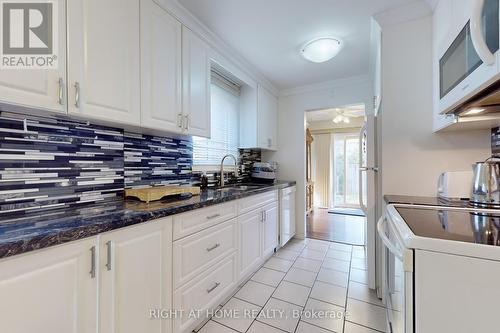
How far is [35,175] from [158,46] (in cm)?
110

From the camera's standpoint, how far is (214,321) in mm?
1609

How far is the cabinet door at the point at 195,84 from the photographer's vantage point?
175cm

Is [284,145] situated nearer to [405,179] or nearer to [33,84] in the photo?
[405,179]

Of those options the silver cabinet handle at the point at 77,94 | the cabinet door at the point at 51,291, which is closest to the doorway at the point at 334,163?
the silver cabinet handle at the point at 77,94

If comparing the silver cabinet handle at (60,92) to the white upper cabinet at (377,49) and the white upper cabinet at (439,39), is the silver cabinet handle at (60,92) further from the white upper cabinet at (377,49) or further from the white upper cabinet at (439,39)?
the white upper cabinet at (377,49)

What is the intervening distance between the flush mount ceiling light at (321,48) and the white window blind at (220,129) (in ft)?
3.60

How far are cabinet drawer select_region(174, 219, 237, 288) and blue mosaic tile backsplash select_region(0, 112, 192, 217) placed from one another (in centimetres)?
64

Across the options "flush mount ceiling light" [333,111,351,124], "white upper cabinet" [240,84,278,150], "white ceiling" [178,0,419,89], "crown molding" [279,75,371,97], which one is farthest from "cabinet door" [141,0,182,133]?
"flush mount ceiling light" [333,111,351,124]

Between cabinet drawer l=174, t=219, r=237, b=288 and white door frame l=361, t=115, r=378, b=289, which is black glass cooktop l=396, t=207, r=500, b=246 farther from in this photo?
cabinet drawer l=174, t=219, r=237, b=288

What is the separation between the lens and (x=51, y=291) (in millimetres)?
784

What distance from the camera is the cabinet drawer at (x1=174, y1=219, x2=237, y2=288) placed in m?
1.34

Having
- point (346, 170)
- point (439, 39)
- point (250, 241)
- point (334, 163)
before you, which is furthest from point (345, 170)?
point (439, 39)

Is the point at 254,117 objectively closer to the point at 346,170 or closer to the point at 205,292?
the point at 205,292

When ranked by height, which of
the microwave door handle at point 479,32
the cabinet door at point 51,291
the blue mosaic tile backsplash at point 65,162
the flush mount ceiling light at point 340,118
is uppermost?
the flush mount ceiling light at point 340,118
